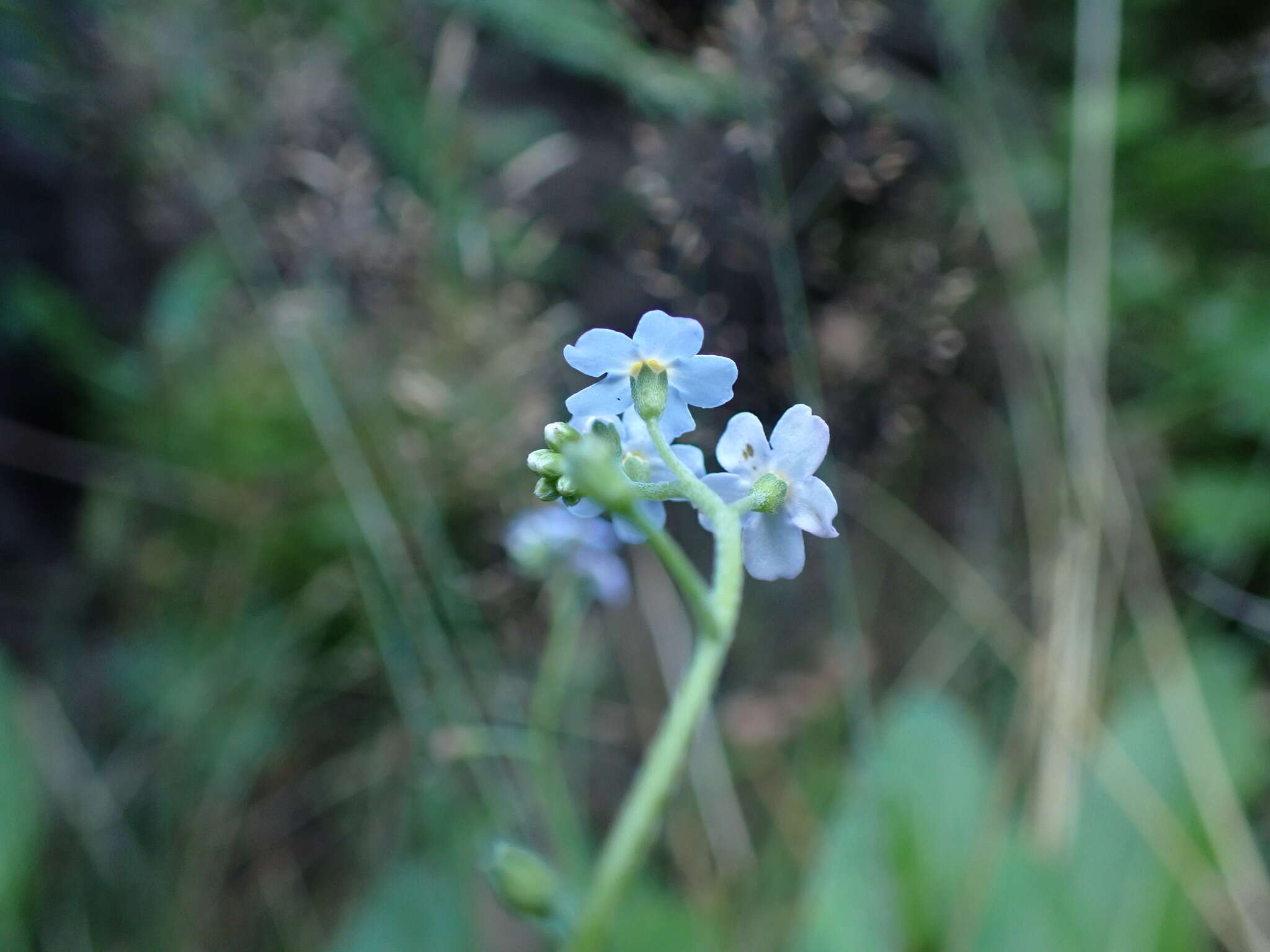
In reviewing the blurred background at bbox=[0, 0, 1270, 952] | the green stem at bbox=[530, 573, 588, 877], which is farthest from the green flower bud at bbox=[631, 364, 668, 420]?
the blurred background at bbox=[0, 0, 1270, 952]

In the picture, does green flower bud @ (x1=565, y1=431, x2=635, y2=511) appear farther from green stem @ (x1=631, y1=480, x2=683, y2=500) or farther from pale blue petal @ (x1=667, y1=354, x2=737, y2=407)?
pale blue petal @ (x1=667, y1=354, x2=737, y2=407)

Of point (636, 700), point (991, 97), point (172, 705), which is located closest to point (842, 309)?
point (991, 97)

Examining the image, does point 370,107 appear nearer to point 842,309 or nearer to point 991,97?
point 842,309

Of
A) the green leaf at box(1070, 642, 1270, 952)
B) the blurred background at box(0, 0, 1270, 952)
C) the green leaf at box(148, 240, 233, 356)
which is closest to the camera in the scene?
the green leaf at box(1070, 642, 1270, 952)

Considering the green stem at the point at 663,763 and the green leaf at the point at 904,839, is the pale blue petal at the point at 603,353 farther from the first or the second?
the green leaf at the point at 904,839

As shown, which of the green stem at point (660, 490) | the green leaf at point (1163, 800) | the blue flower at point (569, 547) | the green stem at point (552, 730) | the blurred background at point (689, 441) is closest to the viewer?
the green stem at point (660, 490)

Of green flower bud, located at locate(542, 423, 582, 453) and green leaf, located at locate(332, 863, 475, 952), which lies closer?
green flower bud, located at locate(542, 423, 582, 453)

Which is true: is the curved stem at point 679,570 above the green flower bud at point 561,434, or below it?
below

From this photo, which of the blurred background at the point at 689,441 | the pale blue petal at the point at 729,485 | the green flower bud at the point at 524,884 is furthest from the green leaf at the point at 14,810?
the pale blue petal at the point at 729,485
